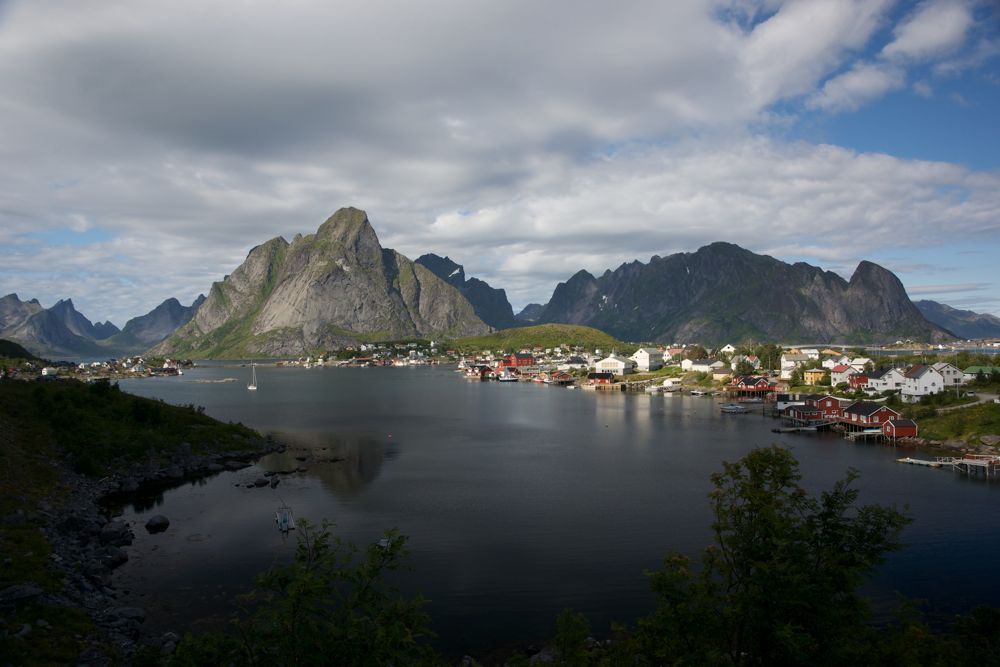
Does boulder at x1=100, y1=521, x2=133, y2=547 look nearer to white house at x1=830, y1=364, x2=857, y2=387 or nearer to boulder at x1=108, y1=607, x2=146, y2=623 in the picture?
boulder at x1=108, y1=607, x2=146, y2=623

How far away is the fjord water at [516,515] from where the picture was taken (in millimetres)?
18188

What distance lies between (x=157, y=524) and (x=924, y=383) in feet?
209

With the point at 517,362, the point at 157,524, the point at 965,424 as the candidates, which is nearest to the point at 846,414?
the point at 965,424

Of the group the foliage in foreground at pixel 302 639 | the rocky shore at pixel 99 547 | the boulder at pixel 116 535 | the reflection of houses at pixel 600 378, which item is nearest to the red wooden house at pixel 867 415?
the rocky shore at pixel 99 547

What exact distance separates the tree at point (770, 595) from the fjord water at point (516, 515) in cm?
901

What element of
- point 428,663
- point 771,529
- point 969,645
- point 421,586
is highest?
point 771,529

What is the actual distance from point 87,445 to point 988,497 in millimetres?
46627

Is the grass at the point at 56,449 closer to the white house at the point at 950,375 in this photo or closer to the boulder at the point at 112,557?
the boulder at the point at 112,557

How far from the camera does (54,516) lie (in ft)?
73.2

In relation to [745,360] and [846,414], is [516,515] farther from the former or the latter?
[745,360]

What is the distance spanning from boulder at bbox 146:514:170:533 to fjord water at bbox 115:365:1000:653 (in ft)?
1.25

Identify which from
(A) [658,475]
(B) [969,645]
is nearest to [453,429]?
(A) [658,475]

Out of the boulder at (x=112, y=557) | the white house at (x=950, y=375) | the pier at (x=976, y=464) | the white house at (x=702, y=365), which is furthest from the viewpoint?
the white house at (x=702, y=365)

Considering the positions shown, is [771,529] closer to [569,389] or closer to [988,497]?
[988,497]
